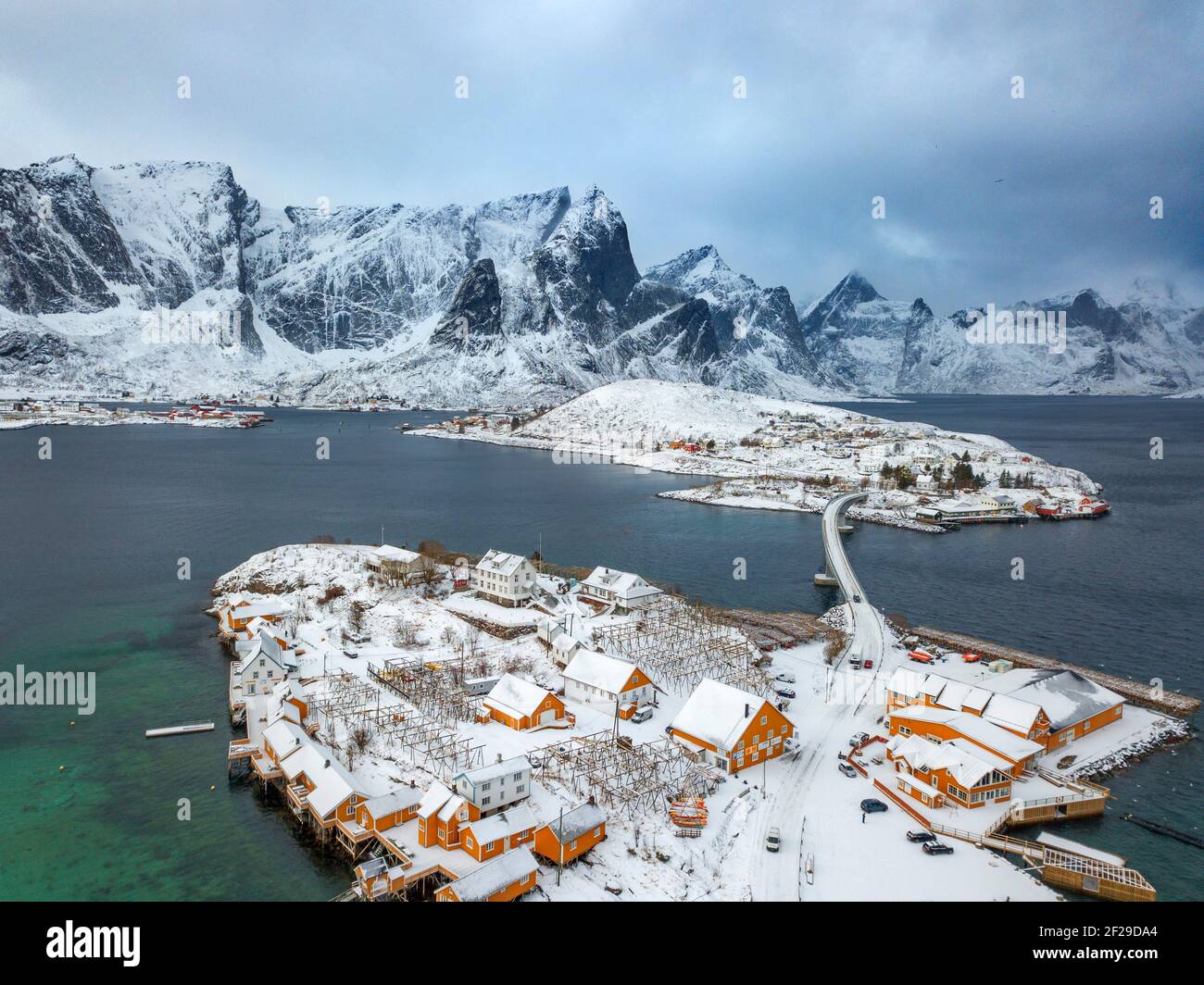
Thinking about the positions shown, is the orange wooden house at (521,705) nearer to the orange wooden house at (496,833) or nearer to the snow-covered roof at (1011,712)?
the orange wooden house at (496,833)

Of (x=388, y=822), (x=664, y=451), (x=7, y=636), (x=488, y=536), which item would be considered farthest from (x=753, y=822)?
(x=664, y=451)

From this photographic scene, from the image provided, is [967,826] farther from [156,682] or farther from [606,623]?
[156,682]

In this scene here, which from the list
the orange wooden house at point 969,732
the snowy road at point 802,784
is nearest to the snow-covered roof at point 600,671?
the snowy road at point 802,784

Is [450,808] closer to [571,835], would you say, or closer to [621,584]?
[571,835]

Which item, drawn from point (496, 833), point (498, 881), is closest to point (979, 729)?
point (496, 833)

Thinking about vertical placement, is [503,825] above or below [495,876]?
above

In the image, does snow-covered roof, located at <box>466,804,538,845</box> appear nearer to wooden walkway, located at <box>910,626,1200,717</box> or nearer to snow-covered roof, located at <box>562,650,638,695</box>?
snow-covered roof, located at <box>562,650,638,695</box>

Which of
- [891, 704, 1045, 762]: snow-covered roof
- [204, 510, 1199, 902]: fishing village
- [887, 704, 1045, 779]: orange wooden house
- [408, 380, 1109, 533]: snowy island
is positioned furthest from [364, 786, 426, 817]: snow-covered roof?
[408, 380, 1109, 533]: snowy island
